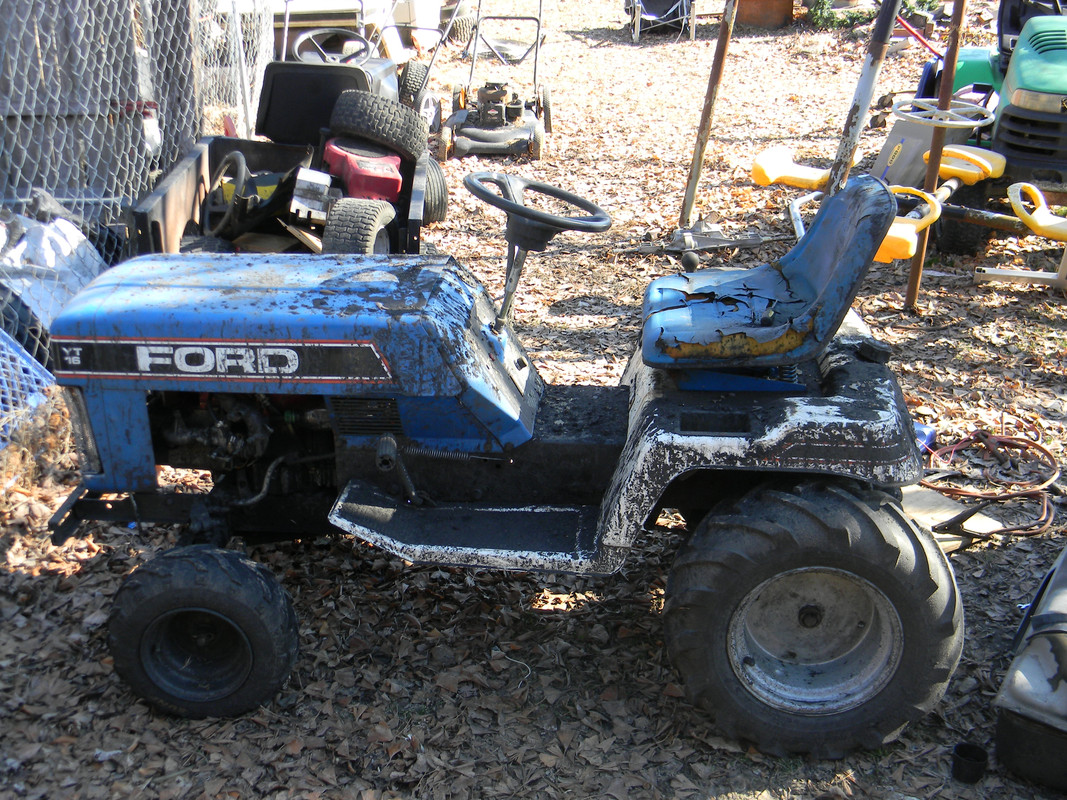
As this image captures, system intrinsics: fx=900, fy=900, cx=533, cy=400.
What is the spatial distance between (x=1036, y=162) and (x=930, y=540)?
5.10 metres

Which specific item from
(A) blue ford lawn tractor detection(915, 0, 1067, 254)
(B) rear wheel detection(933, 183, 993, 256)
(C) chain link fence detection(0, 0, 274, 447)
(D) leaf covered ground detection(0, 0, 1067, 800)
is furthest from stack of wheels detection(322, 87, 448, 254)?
(B) rear wheel detection(933, 183, 993, 256)

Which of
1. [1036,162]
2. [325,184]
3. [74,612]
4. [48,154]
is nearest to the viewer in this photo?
[74,612]

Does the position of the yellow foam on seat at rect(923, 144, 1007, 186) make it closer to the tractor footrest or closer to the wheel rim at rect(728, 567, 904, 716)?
the wheel rim at rect(728, 567, 904, 716)

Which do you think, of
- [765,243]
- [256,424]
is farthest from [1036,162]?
[256,424]

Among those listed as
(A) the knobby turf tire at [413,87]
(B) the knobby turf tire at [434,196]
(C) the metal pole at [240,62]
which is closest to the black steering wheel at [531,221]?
(B) the knobby turf tire at [434,196]

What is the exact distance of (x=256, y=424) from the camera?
9.87 ft

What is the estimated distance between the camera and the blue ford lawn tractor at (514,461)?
268 centimetres

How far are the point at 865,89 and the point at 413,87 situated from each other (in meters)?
4.48

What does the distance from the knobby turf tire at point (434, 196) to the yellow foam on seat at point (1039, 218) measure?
12.8 ft

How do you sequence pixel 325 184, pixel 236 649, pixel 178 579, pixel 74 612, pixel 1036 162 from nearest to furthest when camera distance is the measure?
pixel 178 579 < pixel 236 649 < pixel 74 612 < pixel 325 184 < pixel 1036 162

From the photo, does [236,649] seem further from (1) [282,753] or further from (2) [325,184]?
(2) [325,184]

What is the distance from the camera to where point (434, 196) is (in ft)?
21.2

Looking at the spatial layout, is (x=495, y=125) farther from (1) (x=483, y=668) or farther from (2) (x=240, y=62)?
(1) (x=483, y=668)

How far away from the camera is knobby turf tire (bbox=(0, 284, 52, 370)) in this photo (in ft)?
15.5
